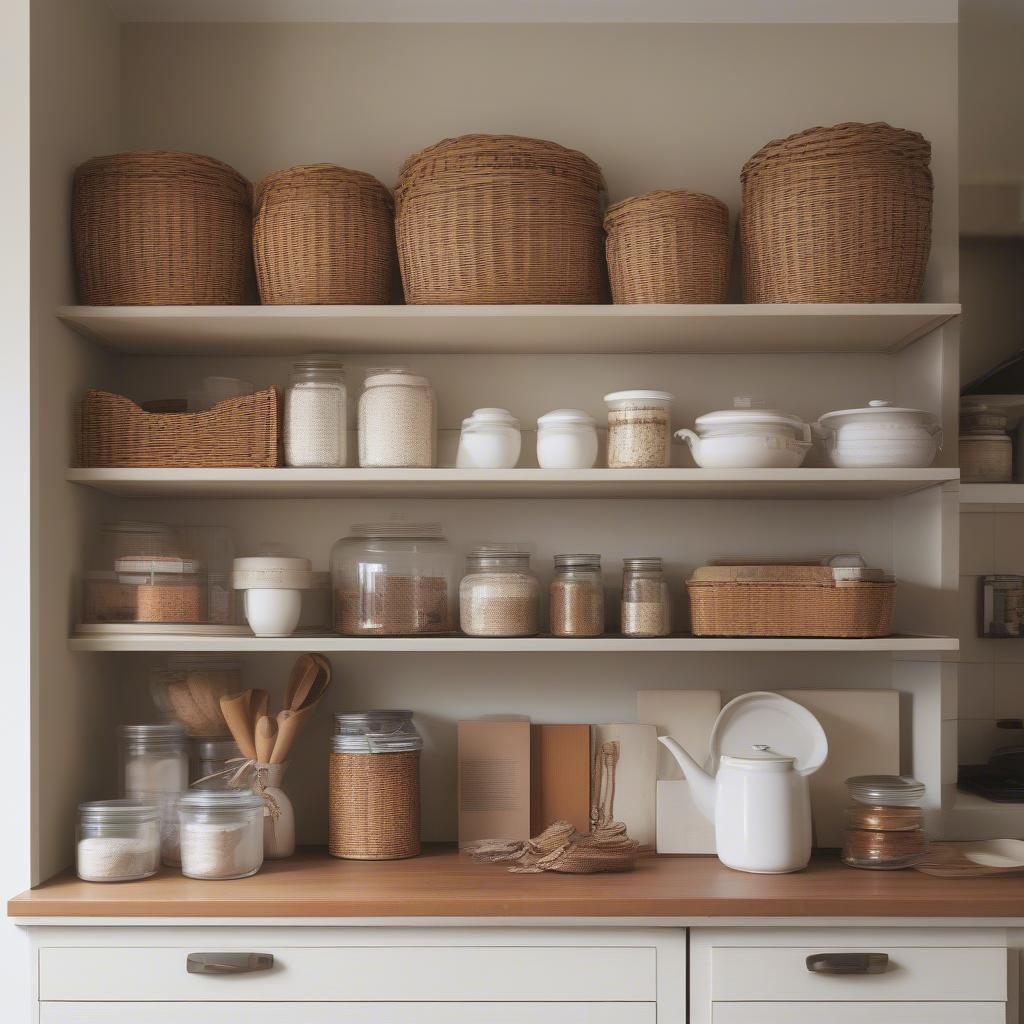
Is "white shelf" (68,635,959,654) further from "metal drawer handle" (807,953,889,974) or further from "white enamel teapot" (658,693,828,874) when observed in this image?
"metal drawer handle" (807,953,889,974)

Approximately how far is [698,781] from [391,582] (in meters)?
0.78

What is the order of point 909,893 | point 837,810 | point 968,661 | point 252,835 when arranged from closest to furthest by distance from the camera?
point 909,893 < point 252,835 < point 837,810 < point 968,661

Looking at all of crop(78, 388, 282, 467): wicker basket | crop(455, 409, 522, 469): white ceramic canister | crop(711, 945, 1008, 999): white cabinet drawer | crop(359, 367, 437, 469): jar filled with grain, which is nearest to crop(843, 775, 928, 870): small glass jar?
crop(711, 945, 1008, 999): white cabinet drawer

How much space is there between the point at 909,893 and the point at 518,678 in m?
0.95

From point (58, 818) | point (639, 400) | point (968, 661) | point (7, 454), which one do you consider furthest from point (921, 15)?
point (58, 818)

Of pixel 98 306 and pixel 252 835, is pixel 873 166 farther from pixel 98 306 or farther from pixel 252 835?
pixel 252 835

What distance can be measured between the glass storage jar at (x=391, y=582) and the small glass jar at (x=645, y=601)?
1.28 ft

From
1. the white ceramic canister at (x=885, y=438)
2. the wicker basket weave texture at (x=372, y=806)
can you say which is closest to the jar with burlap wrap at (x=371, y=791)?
the wicker basket weave texture at (x=372, y=806)

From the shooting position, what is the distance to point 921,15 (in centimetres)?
255

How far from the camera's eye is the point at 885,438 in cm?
230

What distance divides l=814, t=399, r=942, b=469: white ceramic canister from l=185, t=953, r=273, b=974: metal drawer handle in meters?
1.51

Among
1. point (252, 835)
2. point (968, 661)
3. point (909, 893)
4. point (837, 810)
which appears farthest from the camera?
point (968, 661)

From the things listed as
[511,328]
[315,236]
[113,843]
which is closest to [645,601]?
[511,328]

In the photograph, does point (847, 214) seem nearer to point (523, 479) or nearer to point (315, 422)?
point (523, 479)
